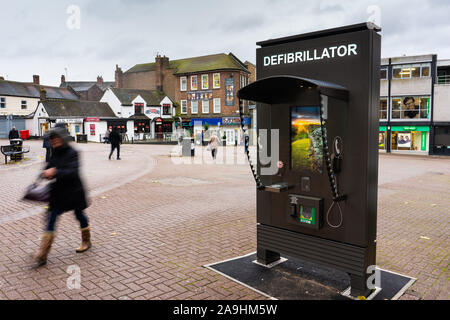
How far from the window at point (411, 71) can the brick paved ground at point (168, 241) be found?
25.2m

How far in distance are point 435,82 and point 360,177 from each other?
3407cm

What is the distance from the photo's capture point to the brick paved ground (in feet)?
14.4

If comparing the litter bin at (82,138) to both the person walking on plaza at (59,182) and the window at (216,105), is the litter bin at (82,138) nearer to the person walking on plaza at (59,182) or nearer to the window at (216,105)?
the window at (216,105)

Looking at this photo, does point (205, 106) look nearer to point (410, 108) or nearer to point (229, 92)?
point (229, 92)

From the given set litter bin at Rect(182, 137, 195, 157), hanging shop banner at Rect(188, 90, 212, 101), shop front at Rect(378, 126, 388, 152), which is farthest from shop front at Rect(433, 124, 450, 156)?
hanging shop banner at Rect(188, 90, 212, 101)

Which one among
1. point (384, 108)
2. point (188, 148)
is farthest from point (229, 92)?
point (188, 148)

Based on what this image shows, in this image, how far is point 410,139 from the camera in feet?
111

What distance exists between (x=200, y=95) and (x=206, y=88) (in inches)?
54.6

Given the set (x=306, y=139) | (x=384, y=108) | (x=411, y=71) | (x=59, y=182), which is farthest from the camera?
(x=384, y=108)

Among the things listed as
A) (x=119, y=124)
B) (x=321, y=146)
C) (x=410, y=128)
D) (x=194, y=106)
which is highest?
A: (x=194, y=106)

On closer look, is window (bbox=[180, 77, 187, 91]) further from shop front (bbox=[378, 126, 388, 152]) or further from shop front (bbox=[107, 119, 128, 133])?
shop front (bbox=[378, 126, 388, 152])

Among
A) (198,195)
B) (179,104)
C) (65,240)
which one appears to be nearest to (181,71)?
(179,104)

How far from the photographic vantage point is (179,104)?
5200cm
